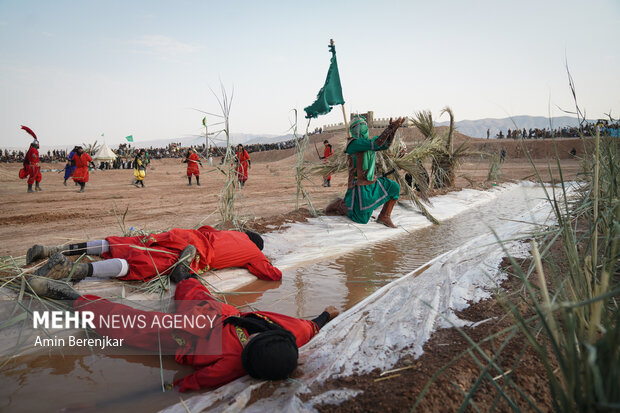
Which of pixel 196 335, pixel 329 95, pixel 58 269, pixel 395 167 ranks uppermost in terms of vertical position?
pixel 329 95

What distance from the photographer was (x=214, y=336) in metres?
1.93

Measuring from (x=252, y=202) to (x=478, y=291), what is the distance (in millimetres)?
6843

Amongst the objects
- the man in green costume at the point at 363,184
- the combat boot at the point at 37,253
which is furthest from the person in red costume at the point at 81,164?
the combat boot at the point at 37,253

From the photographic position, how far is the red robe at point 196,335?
1795 mm

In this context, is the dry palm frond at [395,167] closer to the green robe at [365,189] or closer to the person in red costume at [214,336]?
the green robe at [365,189]

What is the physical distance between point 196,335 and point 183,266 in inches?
37.2

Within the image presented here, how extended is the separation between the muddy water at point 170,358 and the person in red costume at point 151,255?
388 millimetres

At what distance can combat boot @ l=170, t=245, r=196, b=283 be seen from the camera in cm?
282

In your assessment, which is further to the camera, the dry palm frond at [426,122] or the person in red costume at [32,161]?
the person in red costume at [32,161]

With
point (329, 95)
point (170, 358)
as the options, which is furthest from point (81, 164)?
point (170, 358)

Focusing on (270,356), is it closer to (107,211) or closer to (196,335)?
(196,335)

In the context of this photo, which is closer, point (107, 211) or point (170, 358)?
point (170, 358)

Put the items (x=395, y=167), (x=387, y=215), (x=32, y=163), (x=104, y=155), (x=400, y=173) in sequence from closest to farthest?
(x=387, y=215), (x=395, y=167), (x=400, y=173), (x=32, y=163), (x=104, y=155)

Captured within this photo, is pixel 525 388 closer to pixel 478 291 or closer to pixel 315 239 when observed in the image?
pixel 478 291
